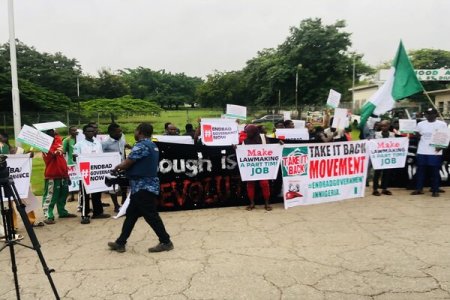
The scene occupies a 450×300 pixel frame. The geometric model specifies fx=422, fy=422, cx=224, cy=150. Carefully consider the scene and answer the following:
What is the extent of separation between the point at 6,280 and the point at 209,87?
2305 inches

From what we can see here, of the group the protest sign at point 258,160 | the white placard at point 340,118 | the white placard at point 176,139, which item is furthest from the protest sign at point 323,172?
the white placard at point 176,139

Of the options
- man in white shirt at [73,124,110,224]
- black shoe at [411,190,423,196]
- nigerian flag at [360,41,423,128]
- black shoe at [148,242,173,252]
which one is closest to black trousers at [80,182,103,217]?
man in white shirt at [73,124,110,224]

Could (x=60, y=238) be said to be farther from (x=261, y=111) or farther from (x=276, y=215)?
(x=261, y=111)

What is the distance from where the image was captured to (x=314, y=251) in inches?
215

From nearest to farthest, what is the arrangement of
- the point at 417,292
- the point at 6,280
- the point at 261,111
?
the point at 417,292 < the point at 6,280 < the point at 261,111

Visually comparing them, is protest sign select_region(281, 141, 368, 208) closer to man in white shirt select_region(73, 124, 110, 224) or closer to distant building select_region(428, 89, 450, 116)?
man in white shirt select_region(73, 124, 110, 224)

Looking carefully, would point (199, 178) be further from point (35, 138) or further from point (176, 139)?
point (35, 138)

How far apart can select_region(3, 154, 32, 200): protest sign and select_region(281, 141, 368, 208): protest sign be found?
444 cm

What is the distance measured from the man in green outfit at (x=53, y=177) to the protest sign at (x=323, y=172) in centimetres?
396

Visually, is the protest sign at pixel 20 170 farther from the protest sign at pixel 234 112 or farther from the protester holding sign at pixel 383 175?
the protester holding sign at pixel 383 175

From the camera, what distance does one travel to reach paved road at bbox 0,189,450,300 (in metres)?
4.31

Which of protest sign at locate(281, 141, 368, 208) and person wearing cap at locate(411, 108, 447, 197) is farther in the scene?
person wearing cap at locate(411, 108, 447, 197)

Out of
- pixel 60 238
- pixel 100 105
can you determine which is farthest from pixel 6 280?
pixel 100 105

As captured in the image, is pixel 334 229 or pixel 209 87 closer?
pixel 334 229
